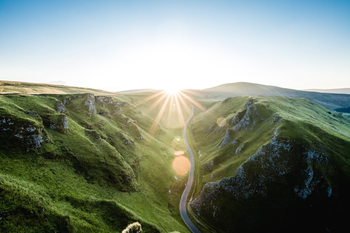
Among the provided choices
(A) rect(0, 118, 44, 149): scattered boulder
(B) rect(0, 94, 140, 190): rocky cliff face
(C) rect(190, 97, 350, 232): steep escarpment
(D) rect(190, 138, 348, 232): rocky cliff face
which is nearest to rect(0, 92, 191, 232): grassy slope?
(B) rect(0, 94, 140, 190): rocky cliff face

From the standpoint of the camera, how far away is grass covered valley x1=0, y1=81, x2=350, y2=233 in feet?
138

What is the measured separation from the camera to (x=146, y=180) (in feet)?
264

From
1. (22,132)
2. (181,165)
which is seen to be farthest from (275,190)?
(22,132)

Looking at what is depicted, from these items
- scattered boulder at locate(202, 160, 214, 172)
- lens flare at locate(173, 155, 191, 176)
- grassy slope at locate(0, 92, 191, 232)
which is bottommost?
lens flare at locate(173, 155, 191, 176)

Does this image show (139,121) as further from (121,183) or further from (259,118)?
(259,118)

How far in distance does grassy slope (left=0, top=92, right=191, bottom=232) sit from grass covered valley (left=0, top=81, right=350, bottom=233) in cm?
24

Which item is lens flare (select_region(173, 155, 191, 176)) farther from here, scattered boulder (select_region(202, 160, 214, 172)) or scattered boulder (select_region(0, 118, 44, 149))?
scattered boulder (select_region(0, 118, 44, 149))

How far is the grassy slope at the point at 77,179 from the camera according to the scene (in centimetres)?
3619

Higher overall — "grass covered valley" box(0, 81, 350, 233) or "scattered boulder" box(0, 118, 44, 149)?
"scattered boulder" box(0, 118, 44, 149)

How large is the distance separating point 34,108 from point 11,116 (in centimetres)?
1606

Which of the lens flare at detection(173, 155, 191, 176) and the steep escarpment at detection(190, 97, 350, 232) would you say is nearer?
the steep escarpment at detection(190, 97, 350, 232)

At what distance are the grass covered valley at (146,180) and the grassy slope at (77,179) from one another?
0.78ft

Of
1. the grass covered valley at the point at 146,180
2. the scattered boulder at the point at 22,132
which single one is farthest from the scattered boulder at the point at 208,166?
the scattered boulder at the point at 22,132

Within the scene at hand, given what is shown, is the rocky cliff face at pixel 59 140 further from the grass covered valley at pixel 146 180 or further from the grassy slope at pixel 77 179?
the grass covered valley at pixel 146 180
